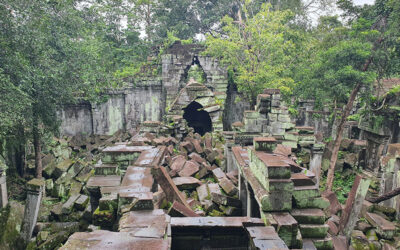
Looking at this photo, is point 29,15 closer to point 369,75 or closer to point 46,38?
point 46,38

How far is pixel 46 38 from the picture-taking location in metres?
9.47

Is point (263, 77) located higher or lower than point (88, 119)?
higher

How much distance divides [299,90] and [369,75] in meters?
5.77

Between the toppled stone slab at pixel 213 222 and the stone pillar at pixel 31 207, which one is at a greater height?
the toppled stone slab at pixel 213 222

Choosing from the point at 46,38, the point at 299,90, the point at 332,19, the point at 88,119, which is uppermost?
the point at 332,19

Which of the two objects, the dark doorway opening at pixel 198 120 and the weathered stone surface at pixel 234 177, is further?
the dark doorway opening at pixel 198 120

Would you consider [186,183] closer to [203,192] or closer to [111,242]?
[203,192]

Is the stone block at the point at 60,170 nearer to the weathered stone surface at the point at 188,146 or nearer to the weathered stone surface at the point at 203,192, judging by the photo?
the weathered stone surface at the point at 188,146

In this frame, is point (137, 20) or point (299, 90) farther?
point (137, 20)

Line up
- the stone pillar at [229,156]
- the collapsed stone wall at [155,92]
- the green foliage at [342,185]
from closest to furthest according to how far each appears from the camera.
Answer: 1. the stone pillar at [229,156]
2. the green foliage at [342,185]
3. the collapsed stone wall at [155,92]

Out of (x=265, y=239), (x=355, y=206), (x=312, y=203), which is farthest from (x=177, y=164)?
(x=355, y=206)

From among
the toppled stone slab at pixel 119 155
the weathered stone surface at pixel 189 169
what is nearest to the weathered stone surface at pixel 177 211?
the toppled stone slab at pixel 119 155

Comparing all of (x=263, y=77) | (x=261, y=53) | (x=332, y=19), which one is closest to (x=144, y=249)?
(x=263, y=77)

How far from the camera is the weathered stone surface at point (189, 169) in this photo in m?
6.61
